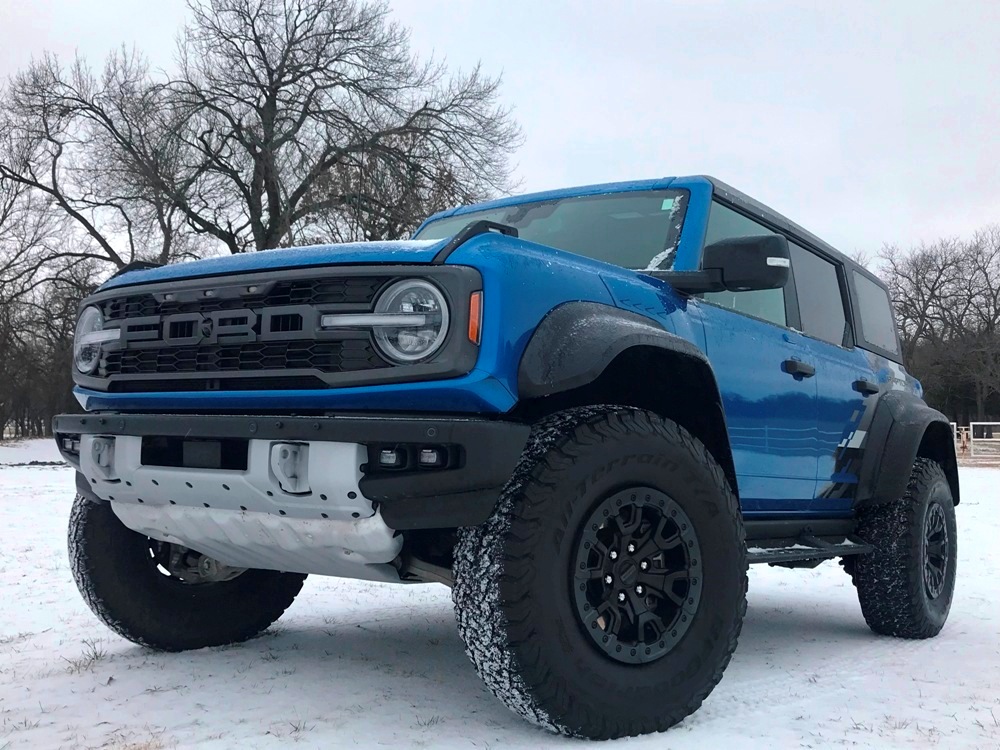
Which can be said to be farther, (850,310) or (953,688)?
(850,310)

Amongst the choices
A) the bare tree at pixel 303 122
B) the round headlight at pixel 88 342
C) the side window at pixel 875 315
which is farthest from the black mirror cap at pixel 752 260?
the bare tree at pixel 303 122

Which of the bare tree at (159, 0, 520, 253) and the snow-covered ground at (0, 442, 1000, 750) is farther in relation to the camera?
the bare tree at (159, 0, 520, 253)

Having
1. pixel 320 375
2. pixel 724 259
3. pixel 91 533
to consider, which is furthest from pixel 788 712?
pixel 91 533

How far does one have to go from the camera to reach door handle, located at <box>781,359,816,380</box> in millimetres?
4164

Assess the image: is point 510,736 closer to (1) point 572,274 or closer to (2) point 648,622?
(2) point 648,622

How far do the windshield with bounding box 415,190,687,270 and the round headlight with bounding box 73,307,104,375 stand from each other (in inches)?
54.4

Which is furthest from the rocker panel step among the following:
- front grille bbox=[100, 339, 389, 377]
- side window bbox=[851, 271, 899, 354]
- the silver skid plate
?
front grille bbox=[100, 339, 389, 377]

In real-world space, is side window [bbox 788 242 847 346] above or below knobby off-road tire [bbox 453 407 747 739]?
above

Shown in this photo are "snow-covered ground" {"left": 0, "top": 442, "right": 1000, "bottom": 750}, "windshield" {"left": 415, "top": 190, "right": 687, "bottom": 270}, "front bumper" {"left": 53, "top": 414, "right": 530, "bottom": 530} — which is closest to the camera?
"front bumper" {"left": 53, "top": 414, "right": 530, "bottom": 530}

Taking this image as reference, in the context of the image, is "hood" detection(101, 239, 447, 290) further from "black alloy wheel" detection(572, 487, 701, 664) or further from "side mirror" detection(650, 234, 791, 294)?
"side mirror" detection(650, 234, 791, 294)

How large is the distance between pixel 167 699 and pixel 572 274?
201 cm

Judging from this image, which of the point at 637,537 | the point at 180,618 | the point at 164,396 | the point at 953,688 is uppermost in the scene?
the point at 164,396

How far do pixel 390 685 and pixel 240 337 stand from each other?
4.75 ft

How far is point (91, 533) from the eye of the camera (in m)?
3.77
